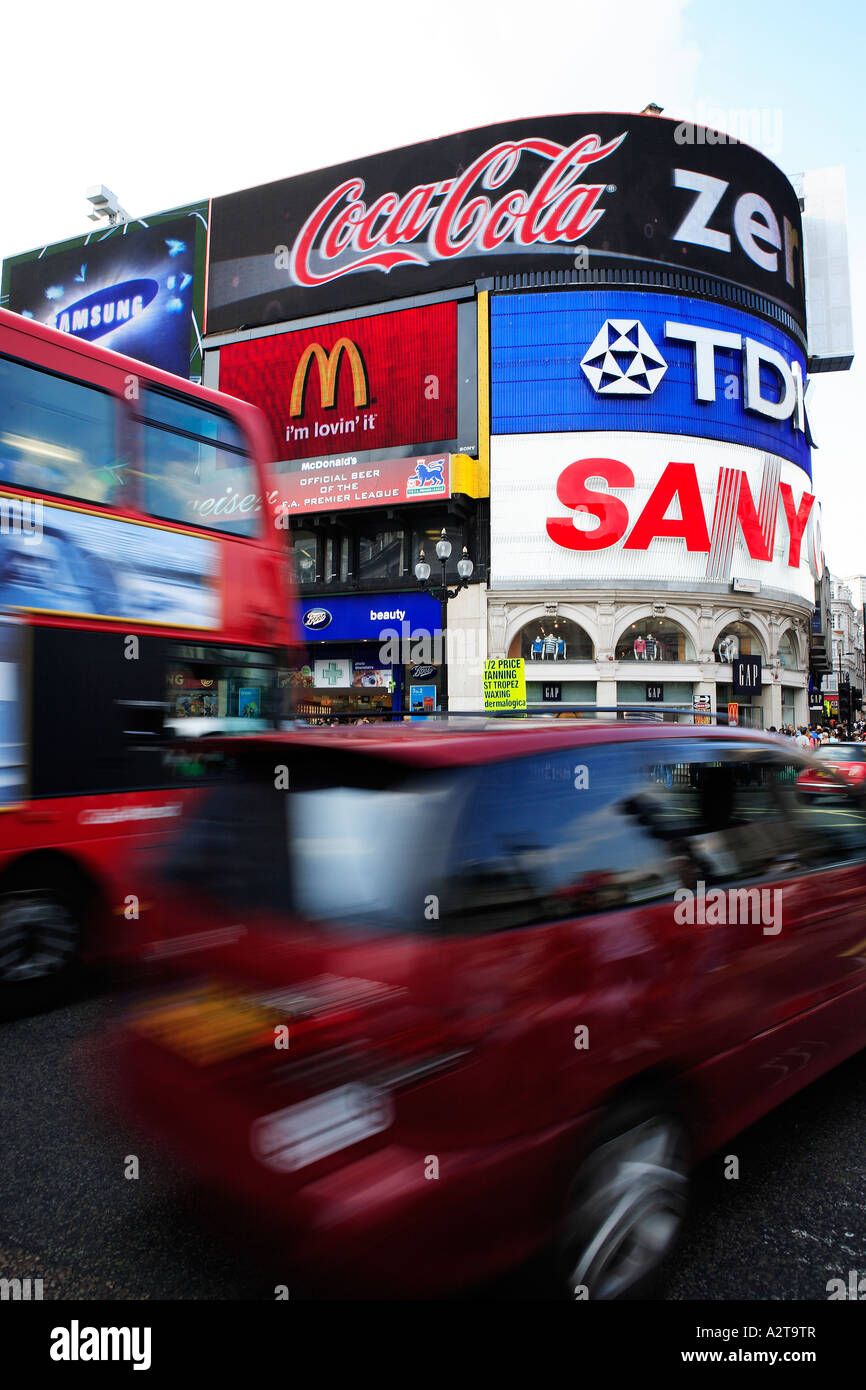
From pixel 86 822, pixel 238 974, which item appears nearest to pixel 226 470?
pixel 86 822

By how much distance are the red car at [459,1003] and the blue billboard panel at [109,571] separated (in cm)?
275

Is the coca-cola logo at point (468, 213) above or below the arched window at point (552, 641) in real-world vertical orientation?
above

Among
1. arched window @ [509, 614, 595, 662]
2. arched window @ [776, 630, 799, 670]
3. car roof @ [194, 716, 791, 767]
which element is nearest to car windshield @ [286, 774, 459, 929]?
car roof @ [194, 716, 791, 767]

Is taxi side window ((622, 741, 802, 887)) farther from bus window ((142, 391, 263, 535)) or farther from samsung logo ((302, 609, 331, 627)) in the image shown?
samsung logo ((302, 609, 331, 627))

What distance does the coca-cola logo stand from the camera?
27.1 meters

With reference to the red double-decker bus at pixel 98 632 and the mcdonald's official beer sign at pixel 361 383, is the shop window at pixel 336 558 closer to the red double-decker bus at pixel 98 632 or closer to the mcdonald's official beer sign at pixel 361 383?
the mcdonald's official beer sign at pixel 361 383

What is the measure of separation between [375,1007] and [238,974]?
0.51 meters

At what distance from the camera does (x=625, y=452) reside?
26.8 metres

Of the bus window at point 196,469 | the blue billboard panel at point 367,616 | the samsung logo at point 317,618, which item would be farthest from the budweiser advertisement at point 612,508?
the bus window at point 196,469

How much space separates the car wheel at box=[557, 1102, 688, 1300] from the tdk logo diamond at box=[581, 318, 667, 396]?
2773cm

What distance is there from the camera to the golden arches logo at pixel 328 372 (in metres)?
28.7

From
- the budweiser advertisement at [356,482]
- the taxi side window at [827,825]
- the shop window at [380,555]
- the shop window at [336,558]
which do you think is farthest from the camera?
the shop window at [336,558]

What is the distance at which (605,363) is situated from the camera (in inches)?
1058

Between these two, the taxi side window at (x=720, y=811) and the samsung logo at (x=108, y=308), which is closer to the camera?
the taxi side window at (x=720, y=811)
